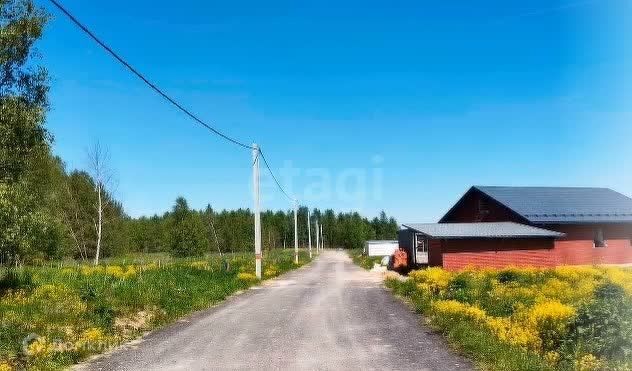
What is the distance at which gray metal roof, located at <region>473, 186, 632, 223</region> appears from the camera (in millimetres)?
35438

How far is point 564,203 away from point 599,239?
142 inches

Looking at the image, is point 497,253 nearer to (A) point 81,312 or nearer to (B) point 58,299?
(B) point 58,299

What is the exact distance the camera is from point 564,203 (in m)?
38.1

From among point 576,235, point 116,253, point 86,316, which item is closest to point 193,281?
point 86,316

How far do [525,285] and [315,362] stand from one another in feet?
50.1

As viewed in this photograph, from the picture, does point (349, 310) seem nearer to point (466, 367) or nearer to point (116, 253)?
point (466, 367)

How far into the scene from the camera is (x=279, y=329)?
11797 millimetres

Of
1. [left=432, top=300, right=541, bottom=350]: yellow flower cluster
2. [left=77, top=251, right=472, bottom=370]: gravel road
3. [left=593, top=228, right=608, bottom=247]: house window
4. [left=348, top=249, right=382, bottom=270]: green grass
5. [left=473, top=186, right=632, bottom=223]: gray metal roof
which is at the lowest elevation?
[left=348, top=249, right=382, bottom=270]: green grass

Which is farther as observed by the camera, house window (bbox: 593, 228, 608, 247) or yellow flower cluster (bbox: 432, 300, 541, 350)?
house window (bbox: 593, 228, 608, 247)

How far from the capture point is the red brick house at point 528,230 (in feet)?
101

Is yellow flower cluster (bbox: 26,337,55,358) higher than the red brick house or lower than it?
lower

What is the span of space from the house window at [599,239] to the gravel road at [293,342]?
1043 inches

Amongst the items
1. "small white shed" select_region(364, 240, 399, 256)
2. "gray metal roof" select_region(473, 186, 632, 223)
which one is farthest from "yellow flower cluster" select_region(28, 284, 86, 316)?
"small white shed" select_region(364, 240, 399, 256)

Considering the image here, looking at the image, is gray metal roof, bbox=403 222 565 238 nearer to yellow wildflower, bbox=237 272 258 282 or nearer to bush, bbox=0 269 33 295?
yellow wildflower, bbox=237 272 258 282
